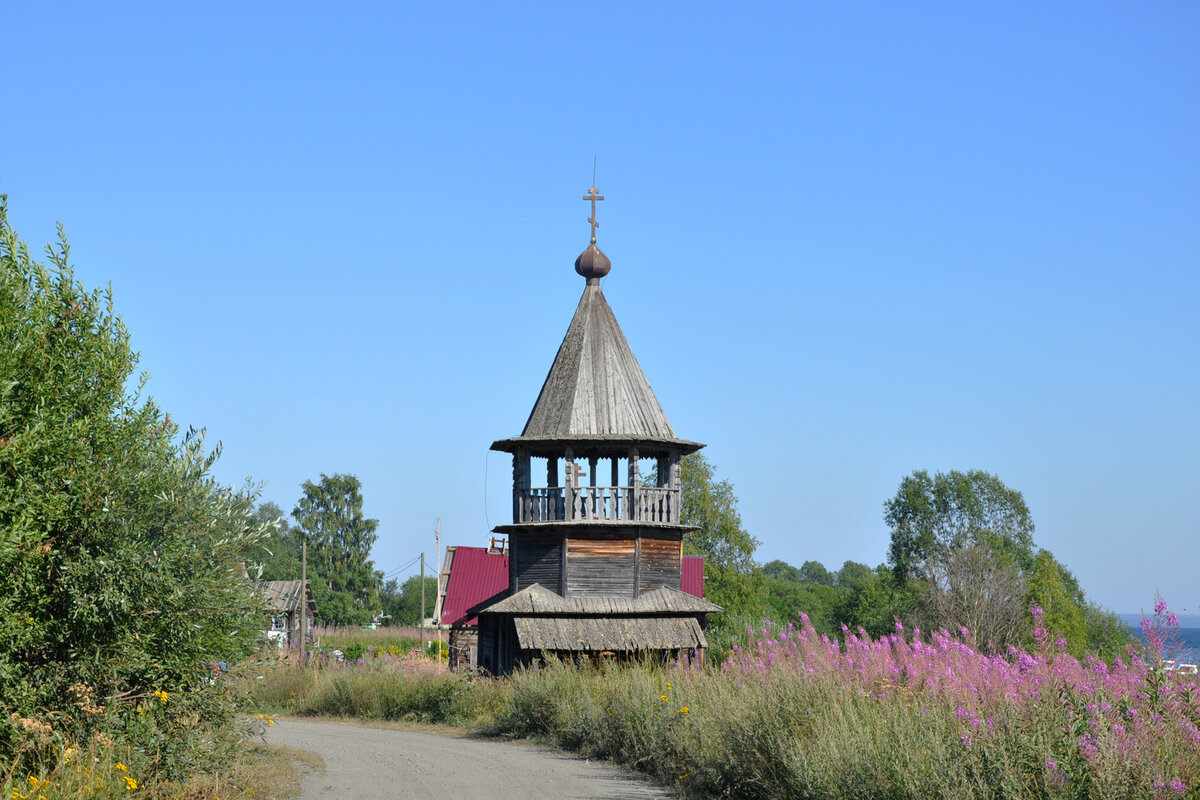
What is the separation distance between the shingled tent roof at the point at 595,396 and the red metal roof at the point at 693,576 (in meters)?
19.2

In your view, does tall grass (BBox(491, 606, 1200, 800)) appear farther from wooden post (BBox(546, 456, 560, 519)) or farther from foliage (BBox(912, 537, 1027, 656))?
foliage (BBox(912, 537, 1027, 656))

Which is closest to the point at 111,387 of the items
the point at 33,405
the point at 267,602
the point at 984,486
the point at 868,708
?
the point at 33,405

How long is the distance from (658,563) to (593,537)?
5.78 feet

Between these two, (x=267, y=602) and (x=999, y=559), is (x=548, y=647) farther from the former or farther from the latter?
(x=999, y=559)

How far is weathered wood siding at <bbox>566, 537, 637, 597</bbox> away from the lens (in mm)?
27047

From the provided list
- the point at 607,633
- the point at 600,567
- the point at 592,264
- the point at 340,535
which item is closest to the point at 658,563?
the point at 600,567

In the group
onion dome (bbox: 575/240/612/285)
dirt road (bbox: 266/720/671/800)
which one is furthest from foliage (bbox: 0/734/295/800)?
onion dome (bbox: 575/240/612/285)

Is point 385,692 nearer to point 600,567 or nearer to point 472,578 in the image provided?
point 600,567

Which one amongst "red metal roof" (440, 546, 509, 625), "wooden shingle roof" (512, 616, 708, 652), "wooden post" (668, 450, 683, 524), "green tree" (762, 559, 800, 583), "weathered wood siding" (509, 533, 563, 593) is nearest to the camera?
"wooden shingle roof" (512, 616, 708, 652)

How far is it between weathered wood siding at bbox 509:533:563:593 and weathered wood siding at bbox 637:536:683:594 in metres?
1.89

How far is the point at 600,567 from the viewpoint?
27156 mm

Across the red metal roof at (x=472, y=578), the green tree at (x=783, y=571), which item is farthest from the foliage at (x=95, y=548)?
the green tree at (x=783, y=571)

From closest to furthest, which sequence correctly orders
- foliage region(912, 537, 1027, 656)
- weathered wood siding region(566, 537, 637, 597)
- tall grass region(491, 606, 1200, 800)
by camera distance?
tall grass region(491, 606, 1200, 800) → weathered wood siding region(566, 537, 637, 597) → foliage region(912, 537, 1027, 656)

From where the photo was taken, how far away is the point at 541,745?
20.0 m
